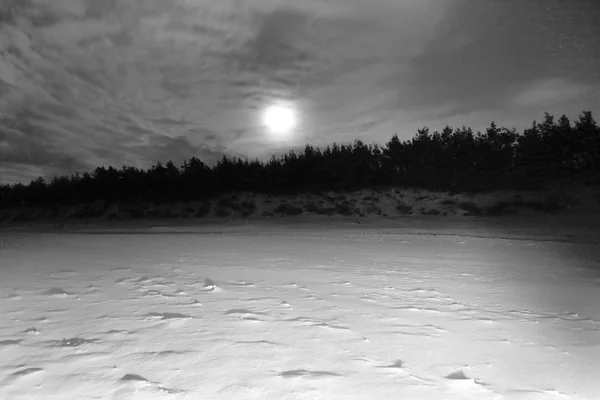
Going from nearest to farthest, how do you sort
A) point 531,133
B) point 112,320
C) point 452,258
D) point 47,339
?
point 47,339
point 112,320
point 452,258
point 531,133

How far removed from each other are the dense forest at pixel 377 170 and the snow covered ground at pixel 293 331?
2017 cm

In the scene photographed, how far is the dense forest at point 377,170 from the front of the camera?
26750 mm

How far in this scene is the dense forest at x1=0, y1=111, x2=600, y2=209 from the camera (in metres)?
26.8

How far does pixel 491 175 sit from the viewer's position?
1066 inches

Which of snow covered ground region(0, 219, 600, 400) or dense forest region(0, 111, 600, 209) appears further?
dense forest region(0, 111, 600, 209)

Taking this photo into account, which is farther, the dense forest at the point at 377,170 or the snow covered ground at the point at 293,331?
→ the dense forest at the point at 377,170

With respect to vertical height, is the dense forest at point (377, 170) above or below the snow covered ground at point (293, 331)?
above

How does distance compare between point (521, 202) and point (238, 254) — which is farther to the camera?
point (521, 202)

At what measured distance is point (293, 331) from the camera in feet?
10.0

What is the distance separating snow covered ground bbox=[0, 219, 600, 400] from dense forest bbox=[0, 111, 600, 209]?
2017 centimetres

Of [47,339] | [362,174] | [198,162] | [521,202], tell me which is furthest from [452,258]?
[198,162]

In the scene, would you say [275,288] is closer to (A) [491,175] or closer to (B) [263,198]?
(B) [263,198]

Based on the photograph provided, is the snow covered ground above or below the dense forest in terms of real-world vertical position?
below

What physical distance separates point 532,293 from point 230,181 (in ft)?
82.0
